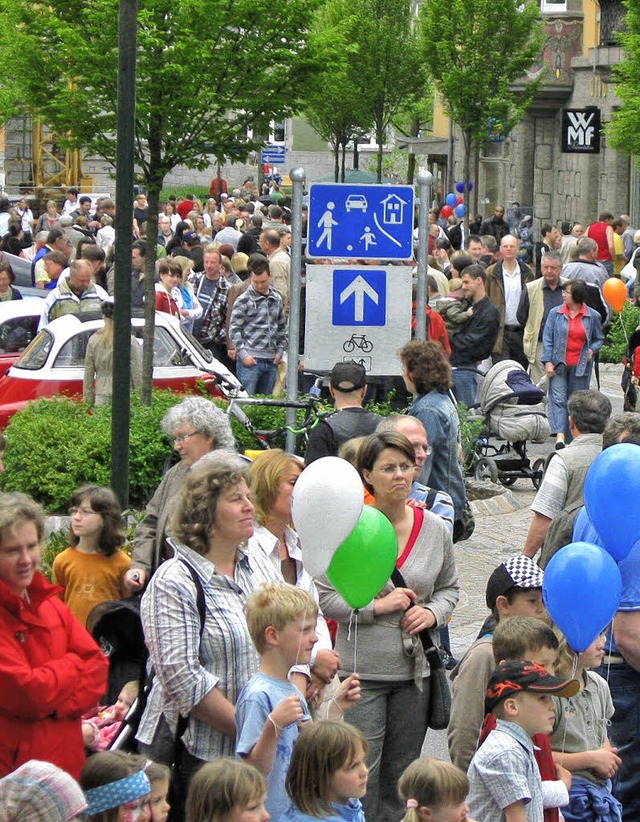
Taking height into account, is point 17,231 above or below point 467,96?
below

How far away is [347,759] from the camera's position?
4.85 metres

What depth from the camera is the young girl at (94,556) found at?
6.83 metres

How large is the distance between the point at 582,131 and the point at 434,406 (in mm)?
21078

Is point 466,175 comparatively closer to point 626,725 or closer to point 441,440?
point 441,440

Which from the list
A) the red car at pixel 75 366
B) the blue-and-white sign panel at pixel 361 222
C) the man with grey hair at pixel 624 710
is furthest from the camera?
the red car at pixel 75 366

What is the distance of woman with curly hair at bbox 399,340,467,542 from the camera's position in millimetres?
8539

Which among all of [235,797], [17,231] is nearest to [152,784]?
[235,797]

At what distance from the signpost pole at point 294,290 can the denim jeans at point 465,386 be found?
10.3ft

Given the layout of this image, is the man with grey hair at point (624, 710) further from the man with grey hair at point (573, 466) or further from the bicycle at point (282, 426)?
the bicycle at point (282, 426)

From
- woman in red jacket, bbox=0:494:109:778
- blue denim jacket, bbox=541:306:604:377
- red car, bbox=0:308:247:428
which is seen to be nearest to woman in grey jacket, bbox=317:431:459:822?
woman in red jacket, bbox=0:494:109:778

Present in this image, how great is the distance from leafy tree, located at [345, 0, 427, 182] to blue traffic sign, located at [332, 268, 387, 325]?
1187 inches

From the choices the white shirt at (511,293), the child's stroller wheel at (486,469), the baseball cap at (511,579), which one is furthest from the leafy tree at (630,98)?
the baseball cap at (511,579)

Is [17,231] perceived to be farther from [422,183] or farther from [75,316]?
[422,183]

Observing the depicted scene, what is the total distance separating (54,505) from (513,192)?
107ft
